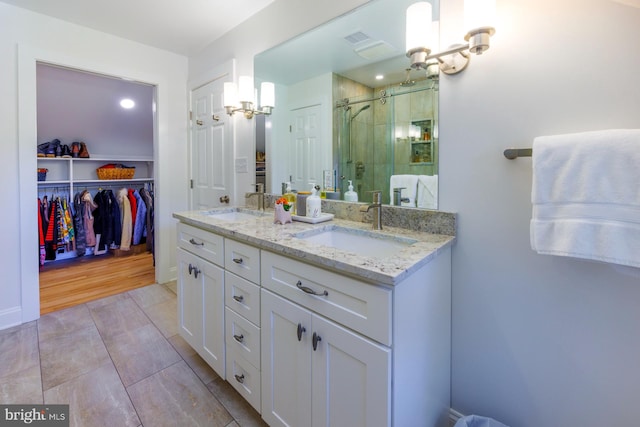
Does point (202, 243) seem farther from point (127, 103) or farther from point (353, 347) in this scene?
point (127, 103)

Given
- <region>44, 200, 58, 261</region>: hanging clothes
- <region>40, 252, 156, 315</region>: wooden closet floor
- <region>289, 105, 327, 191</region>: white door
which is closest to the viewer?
<region>289, 105, 327, 191</region>: white door

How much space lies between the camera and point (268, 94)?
2049 millimetres

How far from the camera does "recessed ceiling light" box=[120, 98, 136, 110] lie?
12.4 ft

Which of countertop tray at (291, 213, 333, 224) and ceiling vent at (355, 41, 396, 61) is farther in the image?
countertop tray at (291, 213, 333, 224)

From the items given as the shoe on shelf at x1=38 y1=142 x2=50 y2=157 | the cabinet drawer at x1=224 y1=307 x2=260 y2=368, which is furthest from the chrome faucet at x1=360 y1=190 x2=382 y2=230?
the shoe on shelf at x1=38 y1=142 x2=50 y2=157

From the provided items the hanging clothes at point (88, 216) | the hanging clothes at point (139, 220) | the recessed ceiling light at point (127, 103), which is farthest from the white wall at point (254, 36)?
the hanging clothes at point (88, 216)

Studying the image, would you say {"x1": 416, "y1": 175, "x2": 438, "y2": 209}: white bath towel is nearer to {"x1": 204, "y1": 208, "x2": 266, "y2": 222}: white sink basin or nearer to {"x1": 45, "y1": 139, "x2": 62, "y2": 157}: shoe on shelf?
{"x1": 204, "y1": 208, "x2": 266, "y2": 222}: white sink basin

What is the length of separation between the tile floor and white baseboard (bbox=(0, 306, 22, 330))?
5cm

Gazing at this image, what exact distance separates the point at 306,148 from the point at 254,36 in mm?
1032

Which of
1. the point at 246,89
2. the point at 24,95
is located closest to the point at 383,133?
the point at 246,89

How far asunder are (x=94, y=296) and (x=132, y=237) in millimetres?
1477

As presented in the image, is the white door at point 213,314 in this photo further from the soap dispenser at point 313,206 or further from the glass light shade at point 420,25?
the glass light shade at point 420,25

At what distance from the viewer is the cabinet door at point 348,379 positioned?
2.84 ft

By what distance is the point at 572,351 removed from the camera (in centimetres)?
103
